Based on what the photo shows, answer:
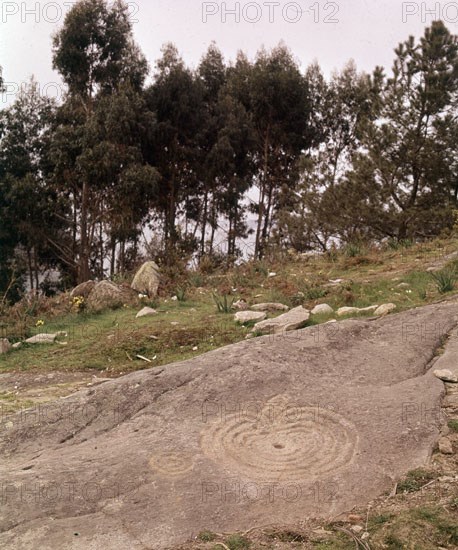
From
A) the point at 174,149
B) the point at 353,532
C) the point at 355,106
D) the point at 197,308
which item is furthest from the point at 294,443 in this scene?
the point at 355,106

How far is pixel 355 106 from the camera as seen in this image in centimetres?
2308

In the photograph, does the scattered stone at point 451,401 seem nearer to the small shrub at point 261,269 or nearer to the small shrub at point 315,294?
the small shrub at point 315,294

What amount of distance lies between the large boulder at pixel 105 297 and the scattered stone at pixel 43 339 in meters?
1.69

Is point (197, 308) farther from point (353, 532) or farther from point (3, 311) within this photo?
point (353, 532)

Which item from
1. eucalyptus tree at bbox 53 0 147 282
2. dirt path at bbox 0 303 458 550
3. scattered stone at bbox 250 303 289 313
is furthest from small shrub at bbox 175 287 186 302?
eucalyptus tree at bbox 53 0 147 282

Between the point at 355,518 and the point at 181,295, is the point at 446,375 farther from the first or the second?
the point at 181,295

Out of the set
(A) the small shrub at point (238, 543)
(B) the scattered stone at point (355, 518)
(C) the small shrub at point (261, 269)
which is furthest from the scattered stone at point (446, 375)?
(C) the small shrub at point (261, 269)

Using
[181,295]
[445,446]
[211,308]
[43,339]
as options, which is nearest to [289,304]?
[211,308]

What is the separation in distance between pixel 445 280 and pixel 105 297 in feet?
18.0

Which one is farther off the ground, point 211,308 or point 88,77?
point 88,77

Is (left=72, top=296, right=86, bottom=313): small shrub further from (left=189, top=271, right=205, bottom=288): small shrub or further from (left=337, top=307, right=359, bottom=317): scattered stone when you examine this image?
(left=337, top=307, right=359, bottom=317): scattered stone

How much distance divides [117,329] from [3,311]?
8.14ft

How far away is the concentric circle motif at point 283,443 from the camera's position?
3492 millimetres

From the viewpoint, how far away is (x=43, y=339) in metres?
8.33
